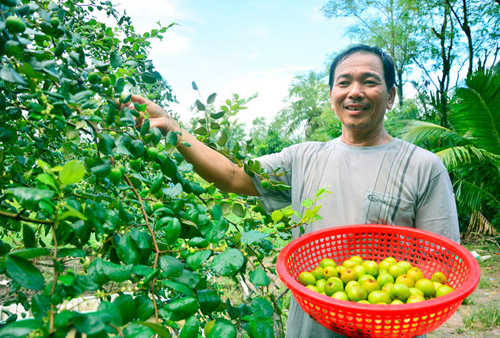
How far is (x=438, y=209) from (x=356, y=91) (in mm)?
634

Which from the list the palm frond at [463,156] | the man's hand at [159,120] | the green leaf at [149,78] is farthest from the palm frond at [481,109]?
the green leaf at [149,78]

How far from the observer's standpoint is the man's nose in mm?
1586

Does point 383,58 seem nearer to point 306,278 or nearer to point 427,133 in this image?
point 306,278

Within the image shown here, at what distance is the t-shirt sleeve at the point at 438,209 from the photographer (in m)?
1.46

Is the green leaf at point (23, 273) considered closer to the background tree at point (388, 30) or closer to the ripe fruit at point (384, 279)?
the ripe fruit at point (384, 279)

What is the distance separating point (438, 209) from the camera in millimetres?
1476

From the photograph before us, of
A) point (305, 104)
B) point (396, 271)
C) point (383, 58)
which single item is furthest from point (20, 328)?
point (305, 104)

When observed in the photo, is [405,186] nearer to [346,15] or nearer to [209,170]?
[209,170]

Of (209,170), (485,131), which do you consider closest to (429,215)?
(209,170)

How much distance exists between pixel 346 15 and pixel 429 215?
2026 cm

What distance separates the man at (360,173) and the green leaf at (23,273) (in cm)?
93

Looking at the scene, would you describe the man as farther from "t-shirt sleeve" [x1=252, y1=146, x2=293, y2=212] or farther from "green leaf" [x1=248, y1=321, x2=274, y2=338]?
"green leaf" [x1=248, y1=321, x2=274, y2=338]

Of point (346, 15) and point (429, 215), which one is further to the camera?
point (346, 15)

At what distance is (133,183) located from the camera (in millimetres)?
765
